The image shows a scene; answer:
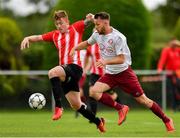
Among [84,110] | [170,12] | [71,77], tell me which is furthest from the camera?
[170,12]

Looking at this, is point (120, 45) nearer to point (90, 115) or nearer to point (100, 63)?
point (100, 63)

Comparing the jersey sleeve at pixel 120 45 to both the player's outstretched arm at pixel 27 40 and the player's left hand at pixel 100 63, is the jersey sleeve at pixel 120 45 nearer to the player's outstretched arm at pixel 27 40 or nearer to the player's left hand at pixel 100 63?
the player's left hand at pixel 100 63

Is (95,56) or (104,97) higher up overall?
(95,56)

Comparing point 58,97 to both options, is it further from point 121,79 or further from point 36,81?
point 36,81

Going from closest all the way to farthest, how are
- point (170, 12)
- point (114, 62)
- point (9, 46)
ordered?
point (114, 62), point (9, 46), point (170, 12)

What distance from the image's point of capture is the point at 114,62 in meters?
12.6

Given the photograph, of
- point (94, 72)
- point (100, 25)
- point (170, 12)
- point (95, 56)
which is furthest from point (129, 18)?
point (170, 12)

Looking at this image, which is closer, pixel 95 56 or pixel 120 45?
pixel 120 45

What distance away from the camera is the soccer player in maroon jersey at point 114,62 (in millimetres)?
12805

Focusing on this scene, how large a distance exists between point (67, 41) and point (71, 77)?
0.74 metres

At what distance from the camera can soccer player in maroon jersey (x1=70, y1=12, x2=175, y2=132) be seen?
1280 cm

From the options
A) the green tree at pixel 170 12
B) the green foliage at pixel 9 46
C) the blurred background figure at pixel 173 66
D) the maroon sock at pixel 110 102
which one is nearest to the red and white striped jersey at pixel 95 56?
the maroon sock at pixel 110 102

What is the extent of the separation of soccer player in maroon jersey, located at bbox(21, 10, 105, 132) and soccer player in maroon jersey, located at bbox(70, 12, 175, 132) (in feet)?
0.76

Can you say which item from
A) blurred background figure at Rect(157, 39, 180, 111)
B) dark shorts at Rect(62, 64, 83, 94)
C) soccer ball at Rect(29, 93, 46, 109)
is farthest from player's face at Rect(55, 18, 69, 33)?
blurred background figure at Rect(157, 39, 180, 111)
